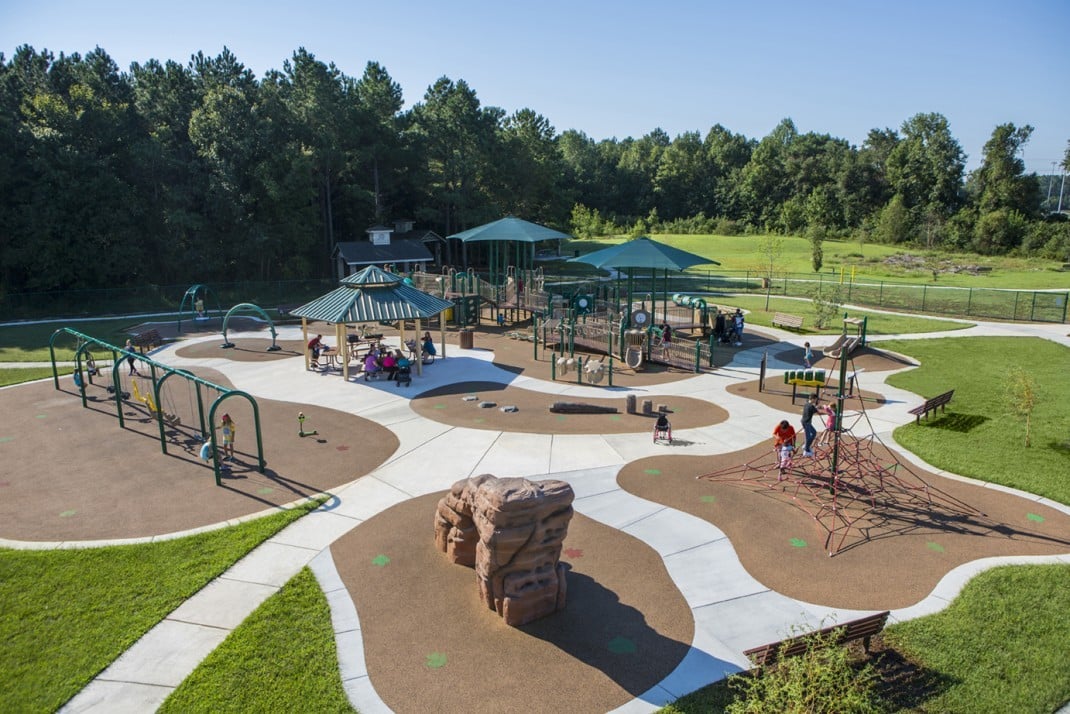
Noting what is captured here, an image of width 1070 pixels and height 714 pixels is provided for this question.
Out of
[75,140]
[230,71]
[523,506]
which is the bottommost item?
[523,506]

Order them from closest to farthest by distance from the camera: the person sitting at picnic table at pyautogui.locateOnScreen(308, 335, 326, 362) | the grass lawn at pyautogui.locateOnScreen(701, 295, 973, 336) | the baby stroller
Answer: the baby stroller → the person sitting at picnic table at pyautogui.locateOnScreen(308, 335, 326, 362) → the grass lawn at pyautogui.locateOnScreen(701, 295, 973, 336)

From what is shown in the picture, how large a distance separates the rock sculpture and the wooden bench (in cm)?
318

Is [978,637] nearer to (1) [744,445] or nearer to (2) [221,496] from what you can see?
(1) [744,445]

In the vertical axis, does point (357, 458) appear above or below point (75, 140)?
below

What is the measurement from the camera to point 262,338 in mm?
34156

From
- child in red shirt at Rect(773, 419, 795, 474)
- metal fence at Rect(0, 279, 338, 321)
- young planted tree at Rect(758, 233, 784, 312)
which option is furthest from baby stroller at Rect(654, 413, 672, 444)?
young planted tree at Rect(758, 233, 784, 312)

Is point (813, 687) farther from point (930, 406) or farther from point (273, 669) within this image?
point (930, 406)

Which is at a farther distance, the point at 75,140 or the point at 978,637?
the point at 75,140

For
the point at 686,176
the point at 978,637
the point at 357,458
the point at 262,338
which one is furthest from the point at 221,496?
the point at 686,176

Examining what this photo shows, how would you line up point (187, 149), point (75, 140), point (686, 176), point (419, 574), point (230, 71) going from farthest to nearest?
point (686, 176), point (230, 71), point (187, 149), point (75, 140), point (419, 574)

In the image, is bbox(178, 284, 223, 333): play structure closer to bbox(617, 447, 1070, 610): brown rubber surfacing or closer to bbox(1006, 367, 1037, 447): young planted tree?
bbox(617, 447, 1070, 610): brown rubber surfacing

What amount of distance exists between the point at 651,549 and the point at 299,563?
680 centimetres

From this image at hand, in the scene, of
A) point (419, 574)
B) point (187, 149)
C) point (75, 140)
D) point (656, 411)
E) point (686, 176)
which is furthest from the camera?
point (686, 176)

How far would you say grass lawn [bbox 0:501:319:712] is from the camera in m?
9.65
